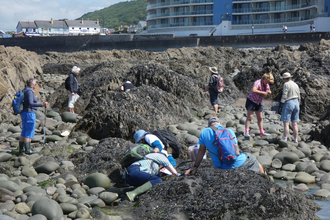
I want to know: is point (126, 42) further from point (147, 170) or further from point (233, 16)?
point (147, 170)

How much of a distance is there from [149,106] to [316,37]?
3453 cm

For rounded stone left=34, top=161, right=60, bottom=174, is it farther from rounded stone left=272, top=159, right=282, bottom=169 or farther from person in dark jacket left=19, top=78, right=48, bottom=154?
A: rounded stone left=272, top=159, right=282, bottom=169

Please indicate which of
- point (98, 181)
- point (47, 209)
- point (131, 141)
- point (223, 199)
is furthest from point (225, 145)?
point (131, 141)

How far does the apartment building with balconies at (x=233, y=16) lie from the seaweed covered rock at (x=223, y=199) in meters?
58.7

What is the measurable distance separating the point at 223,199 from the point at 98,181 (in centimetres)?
230

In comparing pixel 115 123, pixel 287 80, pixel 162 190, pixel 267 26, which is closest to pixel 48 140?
pixel 115 123

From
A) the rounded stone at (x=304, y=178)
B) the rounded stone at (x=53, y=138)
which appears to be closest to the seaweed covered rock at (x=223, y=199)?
the rounded stone at (x=304, y=178)

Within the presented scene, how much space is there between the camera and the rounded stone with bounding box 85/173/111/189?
5539 mm

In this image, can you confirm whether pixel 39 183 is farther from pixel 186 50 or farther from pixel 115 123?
pixel 186 50

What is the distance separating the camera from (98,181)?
5539 millimetres

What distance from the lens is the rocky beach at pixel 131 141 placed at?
4207 mm

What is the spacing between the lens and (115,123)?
27.8ft

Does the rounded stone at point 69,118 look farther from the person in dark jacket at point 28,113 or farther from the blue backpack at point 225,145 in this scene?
the blue backpack at point 225,145

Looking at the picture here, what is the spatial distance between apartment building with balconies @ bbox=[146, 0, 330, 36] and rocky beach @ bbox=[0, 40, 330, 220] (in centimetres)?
4706
